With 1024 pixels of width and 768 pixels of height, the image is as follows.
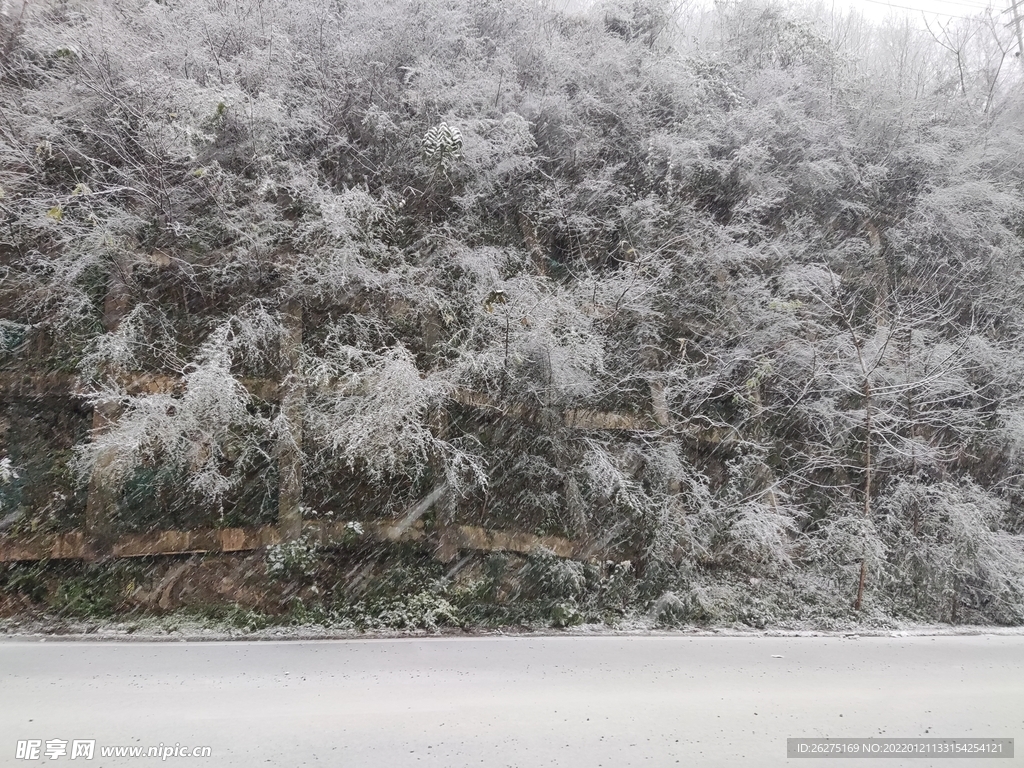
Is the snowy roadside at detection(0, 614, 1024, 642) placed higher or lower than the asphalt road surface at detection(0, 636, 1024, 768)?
lower

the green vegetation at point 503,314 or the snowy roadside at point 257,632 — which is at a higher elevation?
the green vegetation at point 503,314

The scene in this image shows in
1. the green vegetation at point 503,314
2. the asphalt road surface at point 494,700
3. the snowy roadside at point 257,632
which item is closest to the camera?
the asphalt road surface at point 494,700

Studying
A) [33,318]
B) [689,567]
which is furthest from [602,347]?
[33,318]

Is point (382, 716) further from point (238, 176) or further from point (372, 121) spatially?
point (372, 121)

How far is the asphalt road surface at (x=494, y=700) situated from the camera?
3043 millimetres

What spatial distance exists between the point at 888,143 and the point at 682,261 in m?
4.54

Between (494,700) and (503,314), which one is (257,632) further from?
(503,314)

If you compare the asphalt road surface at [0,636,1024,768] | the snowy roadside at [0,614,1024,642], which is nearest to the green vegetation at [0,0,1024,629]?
the snowy roadside at [0,614,1024,642]

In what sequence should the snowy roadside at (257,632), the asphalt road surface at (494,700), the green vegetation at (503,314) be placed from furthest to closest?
1. the green vegetation at (503,314)
2. the snowy roadside at (257,632)
3. the asphalt road surface at (494,700)

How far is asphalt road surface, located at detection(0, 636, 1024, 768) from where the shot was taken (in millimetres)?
3043

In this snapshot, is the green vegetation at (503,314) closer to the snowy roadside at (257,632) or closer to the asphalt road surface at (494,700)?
the snowy roadside at (257,632)

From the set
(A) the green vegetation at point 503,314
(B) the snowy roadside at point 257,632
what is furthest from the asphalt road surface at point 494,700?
(A) the green vegetation at point 503,314

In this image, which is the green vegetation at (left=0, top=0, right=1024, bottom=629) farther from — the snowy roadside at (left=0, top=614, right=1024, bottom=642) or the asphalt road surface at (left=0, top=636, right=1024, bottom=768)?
the asphalt road surface at (left=0, top=636, right=1024, bottom=768)

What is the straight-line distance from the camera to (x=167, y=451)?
15.8 feet
